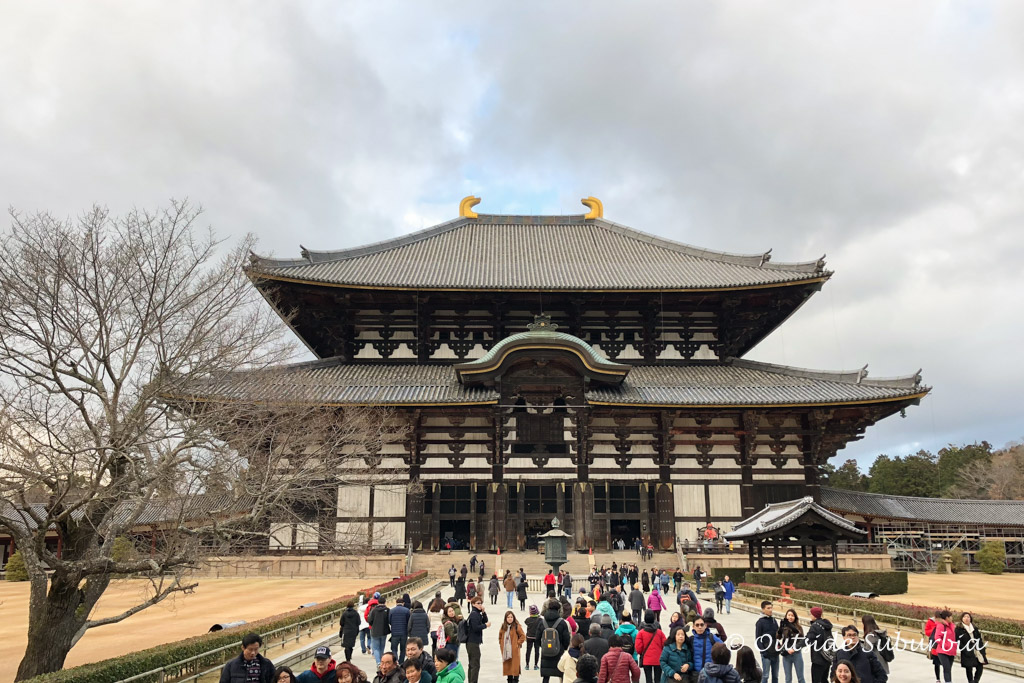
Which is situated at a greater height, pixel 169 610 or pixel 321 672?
pixel 321 672

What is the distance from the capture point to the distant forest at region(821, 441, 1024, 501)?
76500 millimetres

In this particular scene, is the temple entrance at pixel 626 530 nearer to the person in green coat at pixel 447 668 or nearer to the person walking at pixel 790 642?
the person walking at pixel 790 642

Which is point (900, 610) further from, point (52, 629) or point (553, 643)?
point (52, 629)

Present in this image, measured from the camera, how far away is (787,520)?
83.5 ft

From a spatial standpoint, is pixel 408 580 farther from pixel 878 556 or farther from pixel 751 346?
pixel 751 346

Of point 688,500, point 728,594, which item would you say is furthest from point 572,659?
point 688,500

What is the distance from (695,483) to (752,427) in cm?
404

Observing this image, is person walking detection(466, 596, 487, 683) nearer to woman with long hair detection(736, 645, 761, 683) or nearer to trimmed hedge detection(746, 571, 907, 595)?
Answer: woman with long hair detection(736, 645, 761, 683)

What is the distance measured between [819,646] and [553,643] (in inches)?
154

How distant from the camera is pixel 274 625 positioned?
16.2 m

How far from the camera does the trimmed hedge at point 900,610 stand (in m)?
15.7

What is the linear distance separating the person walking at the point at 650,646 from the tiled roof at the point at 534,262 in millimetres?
29103

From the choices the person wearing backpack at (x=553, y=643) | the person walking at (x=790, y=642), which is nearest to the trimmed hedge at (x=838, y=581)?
the person walking at (x=790, y=642)

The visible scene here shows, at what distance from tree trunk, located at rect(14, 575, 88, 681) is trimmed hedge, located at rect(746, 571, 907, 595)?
21591 mm
